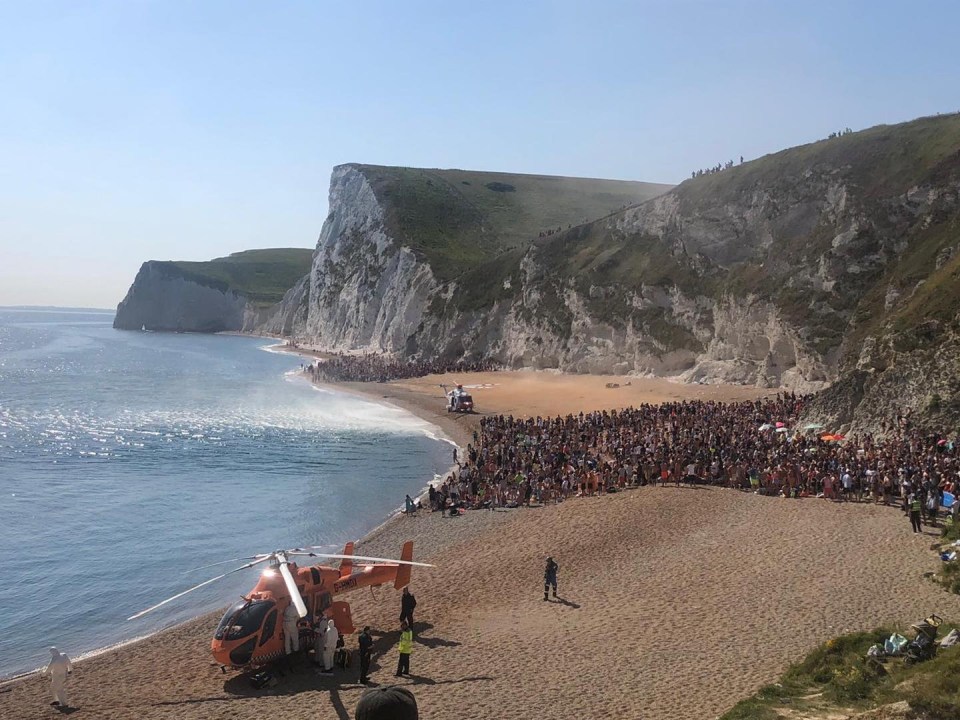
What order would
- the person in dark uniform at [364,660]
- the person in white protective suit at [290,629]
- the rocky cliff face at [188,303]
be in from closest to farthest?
the person in dark uniform at [364,660] < the person in white protective suit at [290,629] < the rocky cliff face at [188,303]

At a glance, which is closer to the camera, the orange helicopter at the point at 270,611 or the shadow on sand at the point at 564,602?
the orange helicopter at the point at 270,611

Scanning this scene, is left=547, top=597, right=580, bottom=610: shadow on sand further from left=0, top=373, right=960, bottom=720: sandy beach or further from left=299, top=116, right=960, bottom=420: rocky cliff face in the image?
left=299, top=116, right=960, bottom=420: rocky cliff face

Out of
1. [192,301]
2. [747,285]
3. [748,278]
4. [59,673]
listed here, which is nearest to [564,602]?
[59,673]

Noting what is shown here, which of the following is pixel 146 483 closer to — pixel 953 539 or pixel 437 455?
pixel 437 455

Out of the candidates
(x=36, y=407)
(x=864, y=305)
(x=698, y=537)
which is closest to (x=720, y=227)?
(x=864, y=305)

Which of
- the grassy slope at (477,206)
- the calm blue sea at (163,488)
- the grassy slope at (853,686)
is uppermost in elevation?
the grassy slope at (477,206)

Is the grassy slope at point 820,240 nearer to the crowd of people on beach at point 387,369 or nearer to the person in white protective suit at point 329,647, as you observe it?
the crowd of people on beach at point 387,369

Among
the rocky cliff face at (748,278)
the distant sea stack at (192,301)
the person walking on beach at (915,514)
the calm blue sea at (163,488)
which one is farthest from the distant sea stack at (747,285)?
the distant sea stack at (192,301)
